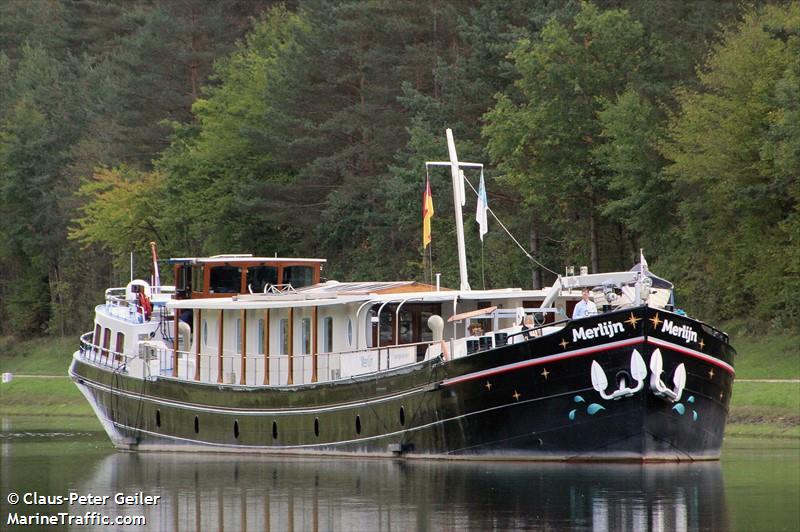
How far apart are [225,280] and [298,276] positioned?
6.51ft

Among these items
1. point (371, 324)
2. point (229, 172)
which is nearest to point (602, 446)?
point (371, 324)

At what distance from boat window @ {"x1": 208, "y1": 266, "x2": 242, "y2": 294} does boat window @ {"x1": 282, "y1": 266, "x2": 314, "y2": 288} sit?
1261mm

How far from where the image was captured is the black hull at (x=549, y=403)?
32.6 metres

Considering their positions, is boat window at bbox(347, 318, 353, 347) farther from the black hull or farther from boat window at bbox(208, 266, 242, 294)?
boat window at bbox(208, 266, 242, 294)

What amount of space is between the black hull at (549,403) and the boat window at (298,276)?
21.7 feet

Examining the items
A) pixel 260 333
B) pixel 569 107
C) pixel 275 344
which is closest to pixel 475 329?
pixel 275 344

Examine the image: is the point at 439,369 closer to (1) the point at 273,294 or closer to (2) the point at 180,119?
(1) the point at 273,294

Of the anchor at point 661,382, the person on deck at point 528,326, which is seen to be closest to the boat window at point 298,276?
the person on deck at point 528,326

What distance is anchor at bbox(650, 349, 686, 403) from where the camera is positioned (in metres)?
32.5

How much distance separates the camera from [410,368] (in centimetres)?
3544

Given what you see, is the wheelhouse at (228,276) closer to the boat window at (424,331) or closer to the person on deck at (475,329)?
the boat window at (424,331)

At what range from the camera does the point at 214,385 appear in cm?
4069

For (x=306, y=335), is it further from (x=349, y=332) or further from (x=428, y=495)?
(x=428, y=495)

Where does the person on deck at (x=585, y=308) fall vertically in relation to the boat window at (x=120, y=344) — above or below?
below
